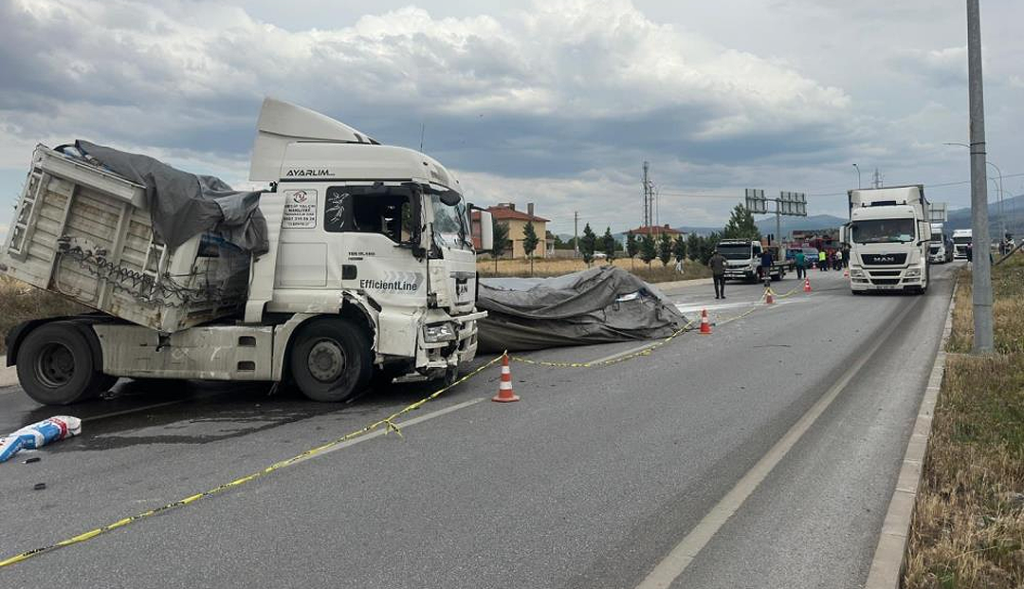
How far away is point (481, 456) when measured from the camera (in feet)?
20.5

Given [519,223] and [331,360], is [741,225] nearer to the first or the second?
[519,223]

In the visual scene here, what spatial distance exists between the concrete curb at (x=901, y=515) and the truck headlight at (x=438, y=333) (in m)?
4.92

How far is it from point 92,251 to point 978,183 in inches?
470

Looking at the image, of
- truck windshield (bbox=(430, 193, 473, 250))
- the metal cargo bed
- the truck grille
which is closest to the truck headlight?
truck windshield (bbox=(430, 193, 473, 250))

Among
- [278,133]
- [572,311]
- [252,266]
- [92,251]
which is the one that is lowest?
[572,311]

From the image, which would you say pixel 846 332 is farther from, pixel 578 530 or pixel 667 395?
pixel 578 530

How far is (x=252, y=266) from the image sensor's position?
29.1ft

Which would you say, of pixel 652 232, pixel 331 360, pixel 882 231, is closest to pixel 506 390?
pixel 331 360

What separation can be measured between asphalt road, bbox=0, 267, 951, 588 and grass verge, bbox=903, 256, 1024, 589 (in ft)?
1.01

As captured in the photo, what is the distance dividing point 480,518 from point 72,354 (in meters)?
6.53

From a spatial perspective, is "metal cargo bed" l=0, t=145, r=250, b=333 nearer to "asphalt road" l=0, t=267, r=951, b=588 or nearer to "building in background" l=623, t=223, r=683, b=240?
"asphalt road" l=0, t=267, r=951, b=588

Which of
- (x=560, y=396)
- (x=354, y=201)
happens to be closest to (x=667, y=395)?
(x=560, y=396)

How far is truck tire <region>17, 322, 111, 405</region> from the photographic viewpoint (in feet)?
29.0

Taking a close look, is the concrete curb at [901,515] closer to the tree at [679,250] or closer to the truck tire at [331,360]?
the truck tire at [331,360]
